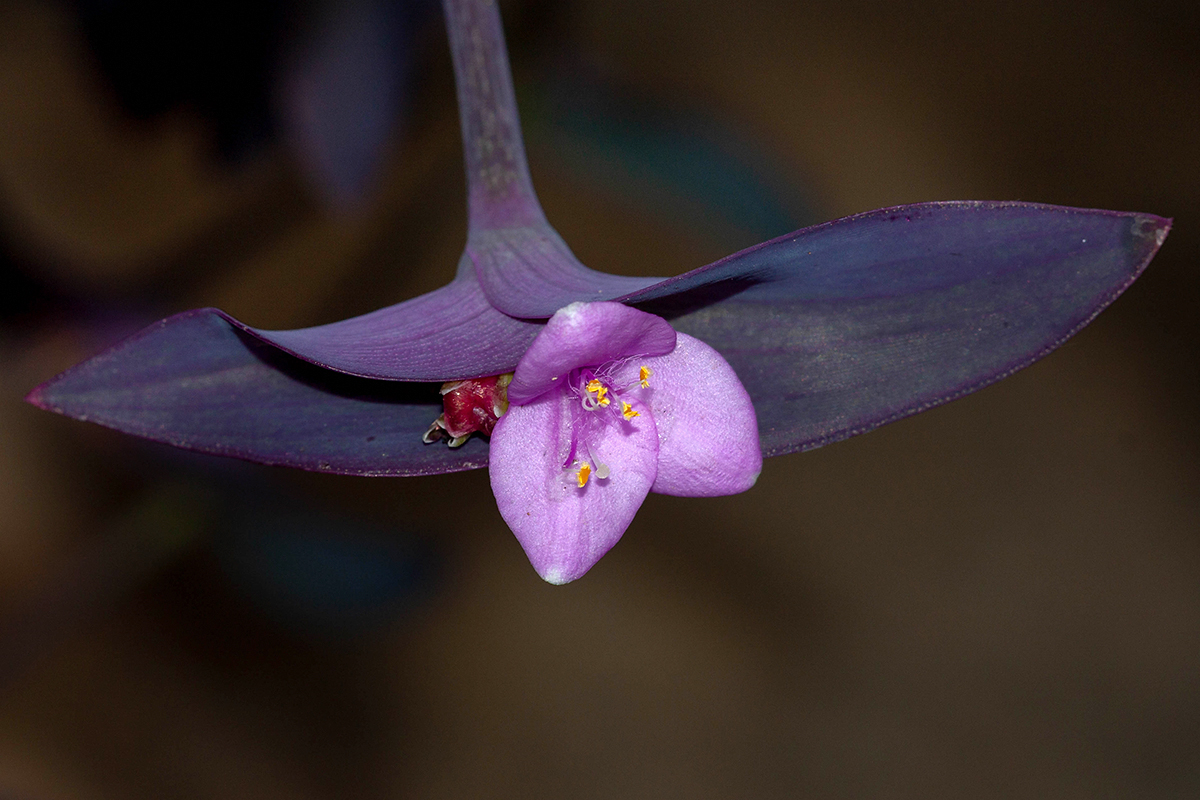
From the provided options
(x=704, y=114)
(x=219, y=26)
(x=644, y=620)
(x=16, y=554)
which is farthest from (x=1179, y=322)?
(x=16, y=554)

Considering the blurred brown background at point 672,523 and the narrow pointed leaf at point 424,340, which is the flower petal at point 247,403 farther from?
the blurred brown background at point 672,523

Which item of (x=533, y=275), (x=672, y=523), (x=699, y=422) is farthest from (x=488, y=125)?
(x=672, y=523)

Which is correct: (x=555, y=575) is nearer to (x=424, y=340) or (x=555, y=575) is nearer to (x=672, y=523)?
(x=424, y=340)

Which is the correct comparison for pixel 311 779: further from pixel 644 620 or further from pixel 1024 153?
pixel 1024 153

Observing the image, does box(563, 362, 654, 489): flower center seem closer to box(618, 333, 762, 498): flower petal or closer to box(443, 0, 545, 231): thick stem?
box(618, 333, 762, 498): flower petal

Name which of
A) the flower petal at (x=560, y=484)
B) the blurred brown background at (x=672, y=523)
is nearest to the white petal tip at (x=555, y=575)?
the flower petal at (x=560, y=484)
